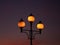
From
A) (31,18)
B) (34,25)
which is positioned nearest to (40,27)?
(31,18)

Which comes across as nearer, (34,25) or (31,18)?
(31,18)

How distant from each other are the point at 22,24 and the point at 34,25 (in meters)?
2.34

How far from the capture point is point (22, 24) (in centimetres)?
798

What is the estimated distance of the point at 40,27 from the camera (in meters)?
8.12

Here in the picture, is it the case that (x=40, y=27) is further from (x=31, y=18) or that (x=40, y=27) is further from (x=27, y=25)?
(x=27, y=25)

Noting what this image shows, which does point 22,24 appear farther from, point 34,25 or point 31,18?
point 34,25

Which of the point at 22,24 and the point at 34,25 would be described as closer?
the point at 22,24

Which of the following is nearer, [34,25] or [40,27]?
[40,27]

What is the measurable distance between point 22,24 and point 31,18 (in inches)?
17.0

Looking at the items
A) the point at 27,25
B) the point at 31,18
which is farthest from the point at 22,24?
the point at 27,25

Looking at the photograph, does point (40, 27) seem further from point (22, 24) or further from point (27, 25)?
point (27, 25)

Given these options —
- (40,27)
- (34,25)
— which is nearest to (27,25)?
(34,25)

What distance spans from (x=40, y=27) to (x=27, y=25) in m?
2.17
